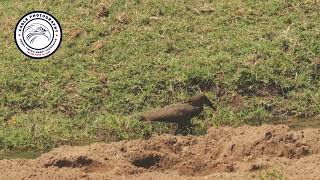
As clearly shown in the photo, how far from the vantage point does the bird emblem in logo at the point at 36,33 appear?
31.2ft

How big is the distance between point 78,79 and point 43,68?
0.69 meters

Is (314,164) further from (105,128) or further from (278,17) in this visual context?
(278,17)

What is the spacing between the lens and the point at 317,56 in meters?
8.59

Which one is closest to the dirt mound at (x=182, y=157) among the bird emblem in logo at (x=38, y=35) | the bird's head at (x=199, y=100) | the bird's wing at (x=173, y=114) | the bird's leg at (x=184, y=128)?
the bird's wing at (x=173, y=114)

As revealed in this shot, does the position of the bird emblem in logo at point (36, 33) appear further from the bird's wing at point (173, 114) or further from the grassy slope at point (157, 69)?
the bird's wing at point (173, 114)

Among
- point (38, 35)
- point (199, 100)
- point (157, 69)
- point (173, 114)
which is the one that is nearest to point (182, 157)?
point (173, 114)

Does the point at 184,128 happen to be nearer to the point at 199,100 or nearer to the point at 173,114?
the point at 173,114

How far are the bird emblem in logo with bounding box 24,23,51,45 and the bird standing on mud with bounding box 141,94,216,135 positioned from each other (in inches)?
110

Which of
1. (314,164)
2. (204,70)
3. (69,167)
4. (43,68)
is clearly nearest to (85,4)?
(43,68)

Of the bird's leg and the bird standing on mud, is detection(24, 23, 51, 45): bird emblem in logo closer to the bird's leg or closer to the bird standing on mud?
the bird standing on mud

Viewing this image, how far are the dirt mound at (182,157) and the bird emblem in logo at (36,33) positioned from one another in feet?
11.5

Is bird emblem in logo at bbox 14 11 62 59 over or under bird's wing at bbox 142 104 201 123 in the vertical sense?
over

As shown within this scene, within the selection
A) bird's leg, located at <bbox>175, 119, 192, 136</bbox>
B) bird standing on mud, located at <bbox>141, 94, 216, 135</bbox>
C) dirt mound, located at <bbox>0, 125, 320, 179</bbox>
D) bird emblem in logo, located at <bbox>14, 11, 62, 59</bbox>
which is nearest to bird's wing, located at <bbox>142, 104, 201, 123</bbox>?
bird standing on mud, located at <bbox>141, 94, 216, 135</bbox>

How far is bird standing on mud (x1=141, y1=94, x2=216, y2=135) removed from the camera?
7.15m
